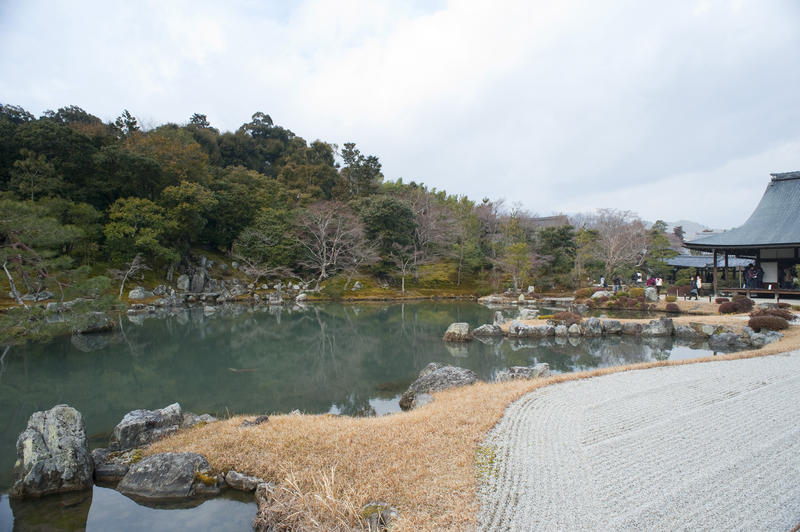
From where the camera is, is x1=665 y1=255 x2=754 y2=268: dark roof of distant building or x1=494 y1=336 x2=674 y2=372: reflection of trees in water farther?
x1=665 y1=255 x2=754 y2=268: dark roof of distant building

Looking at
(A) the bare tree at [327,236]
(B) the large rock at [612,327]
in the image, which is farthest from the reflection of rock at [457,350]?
(A) the bare tree at [327,236]

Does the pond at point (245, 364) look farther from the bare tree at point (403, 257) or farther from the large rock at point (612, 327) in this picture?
the bare tree at point (403, 257)

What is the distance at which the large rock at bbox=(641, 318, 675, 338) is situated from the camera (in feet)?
46.0

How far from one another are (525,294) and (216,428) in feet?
80.5

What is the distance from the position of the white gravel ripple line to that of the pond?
2765 mm

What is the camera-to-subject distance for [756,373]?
23.3 feet

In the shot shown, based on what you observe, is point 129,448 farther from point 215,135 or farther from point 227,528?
point 215,135

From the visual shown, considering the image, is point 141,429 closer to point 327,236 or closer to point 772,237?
A: point 772,237

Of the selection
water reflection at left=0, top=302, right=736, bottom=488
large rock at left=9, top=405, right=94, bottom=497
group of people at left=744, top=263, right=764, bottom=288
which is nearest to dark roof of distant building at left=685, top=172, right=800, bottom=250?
group of people at left=744, top=263, right=764, bottom=288

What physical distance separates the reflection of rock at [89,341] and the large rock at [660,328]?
18.3m

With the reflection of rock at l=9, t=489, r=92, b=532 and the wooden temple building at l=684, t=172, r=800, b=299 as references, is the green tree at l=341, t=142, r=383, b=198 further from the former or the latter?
the reflection of rock at l=9, t=489, r=92, b=532

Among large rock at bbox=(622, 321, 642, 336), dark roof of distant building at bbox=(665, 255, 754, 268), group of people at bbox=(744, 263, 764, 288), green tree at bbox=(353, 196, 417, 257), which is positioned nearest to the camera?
large rock at bbox=(622, 321, 642, 336)

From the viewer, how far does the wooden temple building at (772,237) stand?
58.2 ft

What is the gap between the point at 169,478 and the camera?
179 inches
